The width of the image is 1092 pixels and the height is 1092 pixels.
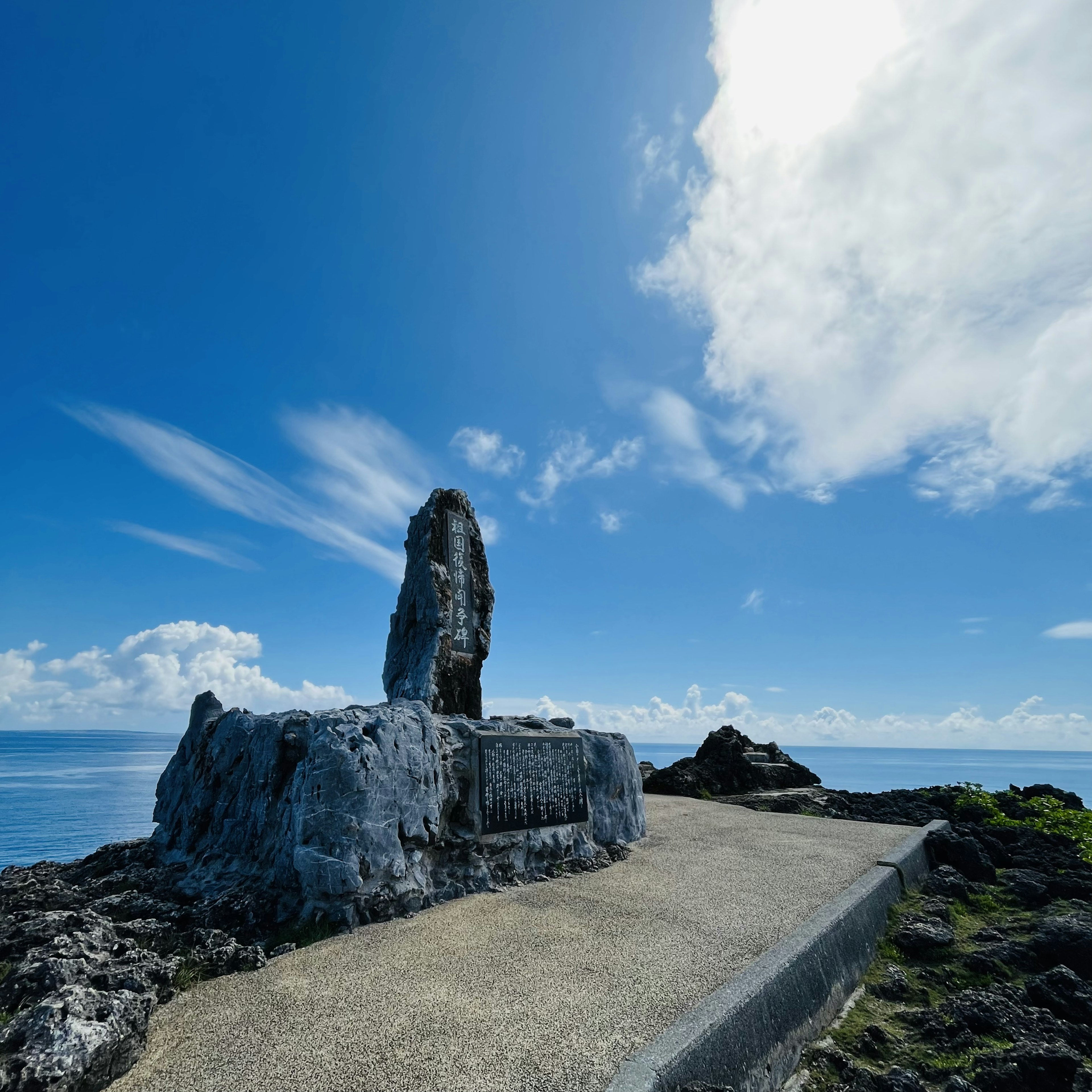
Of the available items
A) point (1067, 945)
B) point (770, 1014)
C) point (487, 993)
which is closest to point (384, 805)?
point (487, 993)

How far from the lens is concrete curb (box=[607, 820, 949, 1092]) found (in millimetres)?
3441

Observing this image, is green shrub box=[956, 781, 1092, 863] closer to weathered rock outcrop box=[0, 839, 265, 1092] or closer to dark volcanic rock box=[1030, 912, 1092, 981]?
dark volcanic rock box=[1030, 912, 1092, 981]

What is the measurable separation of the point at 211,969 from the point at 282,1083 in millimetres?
1830

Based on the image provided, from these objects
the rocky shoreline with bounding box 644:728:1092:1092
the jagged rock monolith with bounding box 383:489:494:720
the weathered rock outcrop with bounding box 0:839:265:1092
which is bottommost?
the rocky shoreline with bounding box 644:728:1092:1092

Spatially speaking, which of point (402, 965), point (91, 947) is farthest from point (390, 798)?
point (91, 947)

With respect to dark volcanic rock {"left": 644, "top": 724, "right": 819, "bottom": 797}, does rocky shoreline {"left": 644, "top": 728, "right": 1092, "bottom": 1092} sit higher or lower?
lower

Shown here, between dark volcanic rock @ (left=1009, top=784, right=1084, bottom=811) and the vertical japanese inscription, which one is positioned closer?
the vertical japanese inscription

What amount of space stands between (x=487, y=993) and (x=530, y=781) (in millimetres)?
3531

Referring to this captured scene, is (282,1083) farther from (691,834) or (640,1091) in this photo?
(691,834)

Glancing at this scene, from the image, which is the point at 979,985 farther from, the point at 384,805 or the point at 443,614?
the point at 443,614

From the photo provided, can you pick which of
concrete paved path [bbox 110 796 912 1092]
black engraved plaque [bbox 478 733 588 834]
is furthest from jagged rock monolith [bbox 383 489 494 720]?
concrete paved path [bbox 110 796 912 1092]

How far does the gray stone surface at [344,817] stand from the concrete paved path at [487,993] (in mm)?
398

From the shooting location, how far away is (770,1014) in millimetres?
4254

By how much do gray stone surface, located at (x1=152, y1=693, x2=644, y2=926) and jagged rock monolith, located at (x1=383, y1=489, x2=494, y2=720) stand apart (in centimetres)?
235
